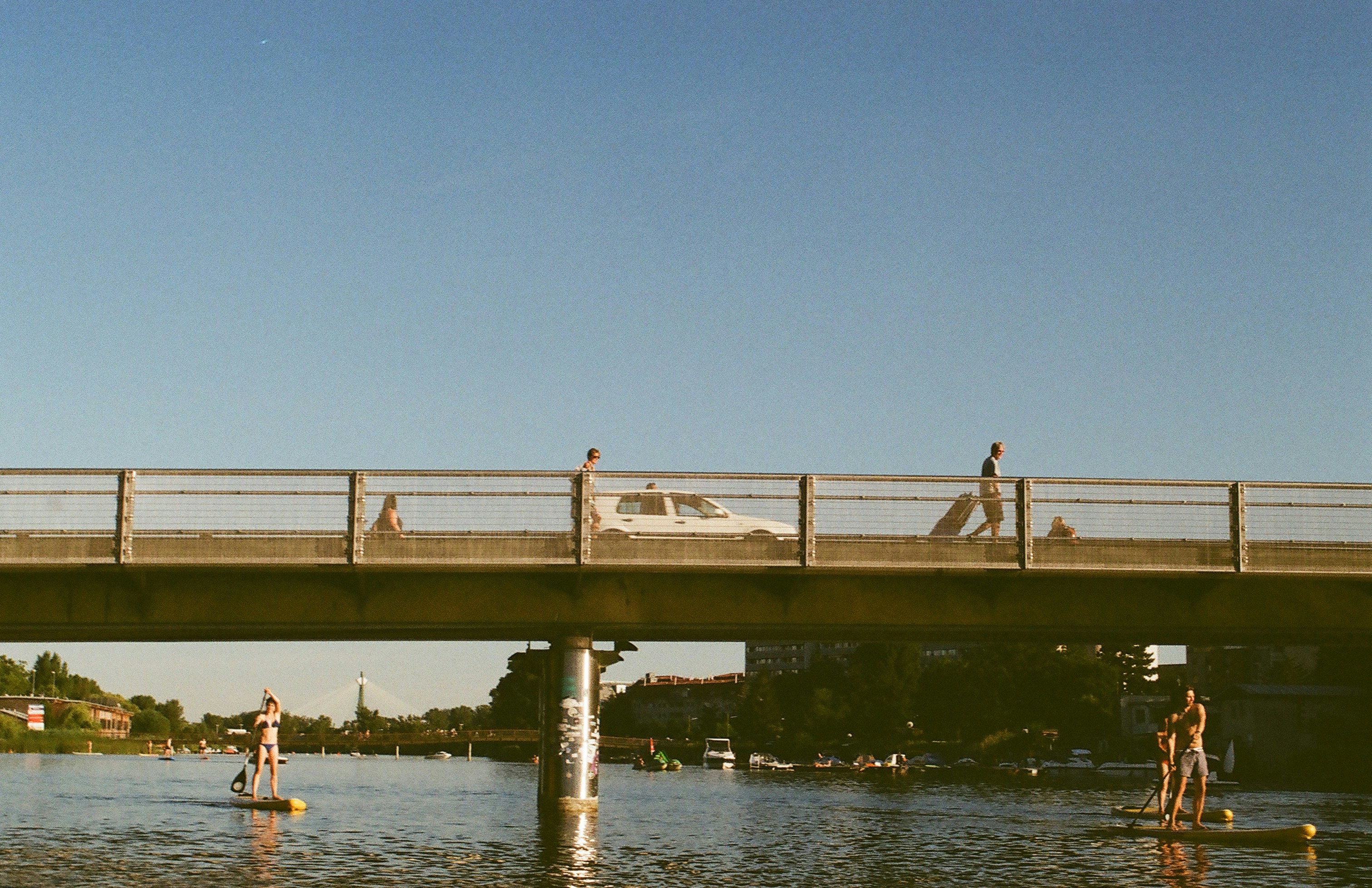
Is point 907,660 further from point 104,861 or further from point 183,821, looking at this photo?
point 104,861

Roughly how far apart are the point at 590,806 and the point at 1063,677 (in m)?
126

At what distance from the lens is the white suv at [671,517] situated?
1131 inches

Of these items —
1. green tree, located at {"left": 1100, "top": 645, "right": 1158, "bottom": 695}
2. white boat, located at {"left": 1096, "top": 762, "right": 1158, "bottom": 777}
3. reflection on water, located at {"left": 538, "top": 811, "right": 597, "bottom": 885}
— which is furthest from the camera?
green tree, located at {"left": 1100, "top": 645, "right": 1158, "bottom": 695}

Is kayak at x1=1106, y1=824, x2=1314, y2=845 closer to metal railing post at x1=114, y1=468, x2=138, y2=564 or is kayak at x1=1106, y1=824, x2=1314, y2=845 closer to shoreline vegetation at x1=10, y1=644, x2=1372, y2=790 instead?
metal railing post at x1=114, y1=468, x2=138, y2=564

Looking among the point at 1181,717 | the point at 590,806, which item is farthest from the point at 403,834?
the point at 1181,717

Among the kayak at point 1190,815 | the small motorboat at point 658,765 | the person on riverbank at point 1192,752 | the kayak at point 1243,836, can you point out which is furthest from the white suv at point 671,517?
the small motorboat at point 658,765

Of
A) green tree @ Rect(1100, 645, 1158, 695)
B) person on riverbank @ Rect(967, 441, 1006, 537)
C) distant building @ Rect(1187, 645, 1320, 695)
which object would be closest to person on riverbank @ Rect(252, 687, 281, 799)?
person on riverbank @ Rect(967, 441, 1006, 537)

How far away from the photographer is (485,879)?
71.6ft

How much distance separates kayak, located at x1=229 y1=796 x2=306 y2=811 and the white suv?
42.1 ft

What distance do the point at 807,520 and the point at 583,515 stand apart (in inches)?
159

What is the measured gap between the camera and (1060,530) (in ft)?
94.3

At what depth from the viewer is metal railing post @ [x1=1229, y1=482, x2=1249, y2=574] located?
1123 inches

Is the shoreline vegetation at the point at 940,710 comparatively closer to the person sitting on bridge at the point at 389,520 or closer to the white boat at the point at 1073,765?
the white boat at the point at 1073,765

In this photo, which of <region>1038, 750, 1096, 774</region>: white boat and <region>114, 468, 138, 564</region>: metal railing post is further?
<region>1038, 750, 1096, 774</region>: white boat
